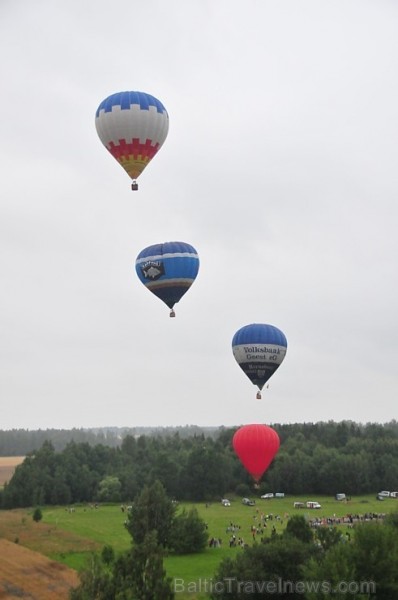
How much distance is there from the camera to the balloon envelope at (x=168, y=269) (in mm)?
40688

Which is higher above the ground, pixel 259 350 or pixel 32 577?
pixel 259 350

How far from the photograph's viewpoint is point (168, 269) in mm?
40625

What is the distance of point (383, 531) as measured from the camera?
27.3 m

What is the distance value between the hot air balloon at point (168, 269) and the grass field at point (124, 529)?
15010mm

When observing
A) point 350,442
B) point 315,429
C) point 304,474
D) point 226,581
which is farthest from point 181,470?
point 226,581

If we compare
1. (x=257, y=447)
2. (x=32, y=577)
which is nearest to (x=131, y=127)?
(x=257, y=447)

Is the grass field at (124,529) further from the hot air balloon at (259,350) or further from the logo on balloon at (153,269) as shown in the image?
the logo on balloon at (153,269)

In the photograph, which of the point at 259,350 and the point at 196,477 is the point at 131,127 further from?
the point at 196,477

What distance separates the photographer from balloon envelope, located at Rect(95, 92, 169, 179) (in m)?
37.9

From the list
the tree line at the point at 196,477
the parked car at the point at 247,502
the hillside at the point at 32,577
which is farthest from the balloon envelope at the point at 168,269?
the tree line at the point at 196,477

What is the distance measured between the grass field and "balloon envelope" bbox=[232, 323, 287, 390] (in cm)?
1077

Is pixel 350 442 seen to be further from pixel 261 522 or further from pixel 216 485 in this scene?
pixel 261 522

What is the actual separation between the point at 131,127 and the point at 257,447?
19815mm

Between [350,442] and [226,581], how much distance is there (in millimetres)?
79405
